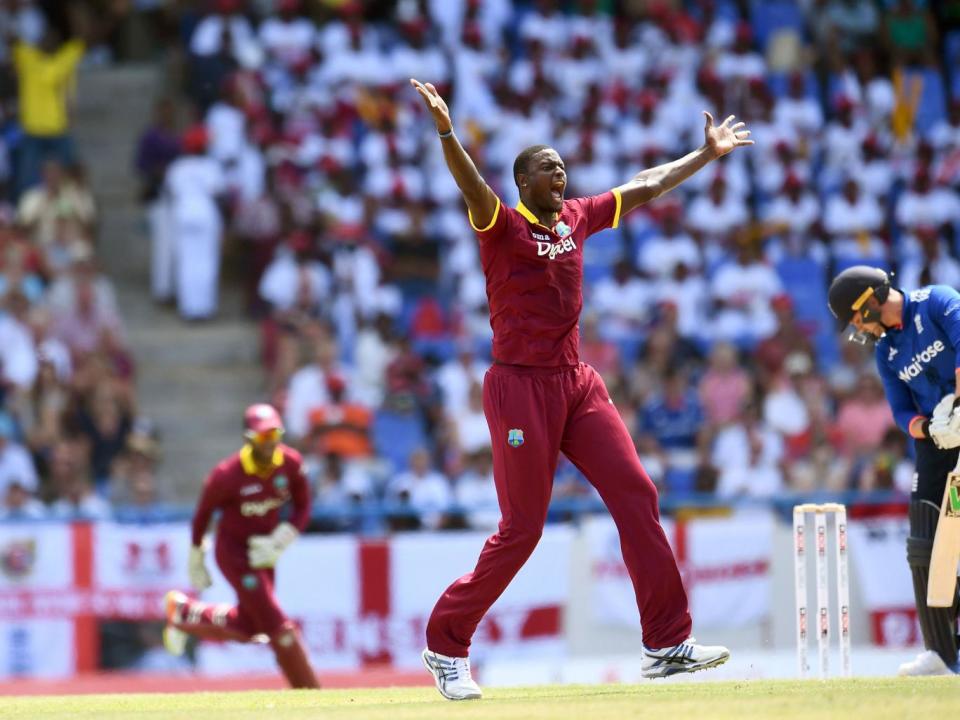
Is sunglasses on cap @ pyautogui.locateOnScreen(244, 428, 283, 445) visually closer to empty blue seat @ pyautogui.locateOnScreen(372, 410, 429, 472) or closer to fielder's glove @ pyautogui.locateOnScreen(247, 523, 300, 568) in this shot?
fielder's glove @ pyautogui.locateOnScreen(247, 523, 300, 568)

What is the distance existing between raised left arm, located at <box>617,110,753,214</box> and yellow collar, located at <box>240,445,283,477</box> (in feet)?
12.5

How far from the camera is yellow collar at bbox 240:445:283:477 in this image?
11.8 meters

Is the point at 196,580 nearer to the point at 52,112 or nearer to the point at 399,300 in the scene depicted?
the point at 399,300

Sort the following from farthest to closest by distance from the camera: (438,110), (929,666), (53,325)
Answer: (53,325) → (929,666) → (438,110)

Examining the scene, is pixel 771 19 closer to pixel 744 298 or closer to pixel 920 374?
pixel 744 298

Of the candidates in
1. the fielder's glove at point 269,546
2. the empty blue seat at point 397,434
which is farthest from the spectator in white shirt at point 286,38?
the fielder's glove at point 269,546

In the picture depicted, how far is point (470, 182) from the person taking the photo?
8.08 m

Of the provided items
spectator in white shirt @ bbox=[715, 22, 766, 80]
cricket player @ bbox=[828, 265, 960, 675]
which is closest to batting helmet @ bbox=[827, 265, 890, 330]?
cricket player @ bbox=[828, 265, 960, 675]

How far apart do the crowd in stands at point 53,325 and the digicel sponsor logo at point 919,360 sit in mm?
7696

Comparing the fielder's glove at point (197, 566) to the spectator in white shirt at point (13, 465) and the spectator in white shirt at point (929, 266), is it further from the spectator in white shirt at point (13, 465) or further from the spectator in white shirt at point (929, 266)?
the spectator in white shirt at point (929, 266)

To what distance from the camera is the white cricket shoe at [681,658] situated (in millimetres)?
8445

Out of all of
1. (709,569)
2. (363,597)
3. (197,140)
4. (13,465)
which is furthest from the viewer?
(197,140)

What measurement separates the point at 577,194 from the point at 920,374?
10659 mm

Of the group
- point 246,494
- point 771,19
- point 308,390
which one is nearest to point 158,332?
point 308,390
